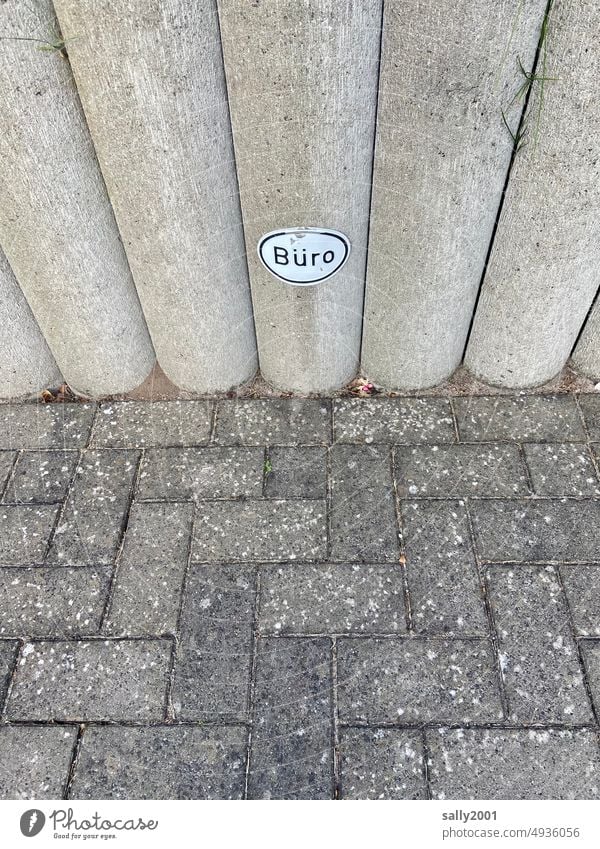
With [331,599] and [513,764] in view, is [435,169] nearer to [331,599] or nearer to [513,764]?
[331,599]

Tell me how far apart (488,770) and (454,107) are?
6.44ft

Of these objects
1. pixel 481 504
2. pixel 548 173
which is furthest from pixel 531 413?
pixel 548 173

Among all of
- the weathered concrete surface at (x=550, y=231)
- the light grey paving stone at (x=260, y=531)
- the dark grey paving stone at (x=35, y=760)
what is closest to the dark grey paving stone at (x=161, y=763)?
the dark grey paving stone at (x=35, y=760)

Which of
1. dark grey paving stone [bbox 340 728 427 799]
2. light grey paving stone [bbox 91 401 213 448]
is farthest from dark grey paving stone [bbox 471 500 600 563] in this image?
light grey paving stone [bbox 91 401 213 448]

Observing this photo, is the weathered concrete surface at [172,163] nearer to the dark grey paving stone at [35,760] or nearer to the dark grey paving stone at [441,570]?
the dark grey paving stone at [441,570]

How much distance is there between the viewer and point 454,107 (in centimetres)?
177

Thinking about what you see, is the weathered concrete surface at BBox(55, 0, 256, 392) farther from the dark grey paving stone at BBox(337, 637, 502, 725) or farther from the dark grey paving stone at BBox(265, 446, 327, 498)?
the dark grey paving stone at BBox(337, 637, 502, 725)

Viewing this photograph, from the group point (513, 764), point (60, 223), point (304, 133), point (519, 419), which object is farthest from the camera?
point (519, 419)

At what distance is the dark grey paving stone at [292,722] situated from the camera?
1.70m

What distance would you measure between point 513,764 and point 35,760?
1.42 m

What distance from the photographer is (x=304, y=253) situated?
215cm

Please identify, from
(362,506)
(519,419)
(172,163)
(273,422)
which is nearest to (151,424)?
(273,422)

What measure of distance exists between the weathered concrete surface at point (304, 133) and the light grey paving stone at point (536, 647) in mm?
1216

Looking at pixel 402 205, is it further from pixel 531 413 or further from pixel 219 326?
pixel 531 413
